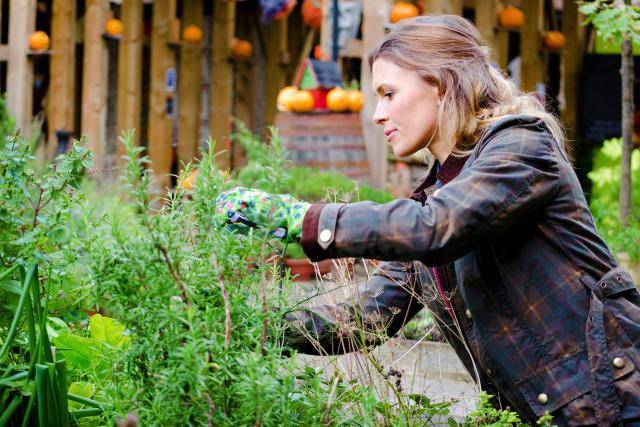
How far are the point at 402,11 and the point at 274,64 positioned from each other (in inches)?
147

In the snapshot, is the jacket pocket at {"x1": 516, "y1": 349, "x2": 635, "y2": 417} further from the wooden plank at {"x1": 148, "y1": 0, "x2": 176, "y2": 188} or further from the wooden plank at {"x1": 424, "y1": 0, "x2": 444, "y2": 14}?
the wooden plank at {"x1": 148, "y1": 0, "x2": 176, "y2": 188}

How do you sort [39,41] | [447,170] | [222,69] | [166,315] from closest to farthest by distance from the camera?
[166,315]
[447,170]
[39,41]
[222,69]

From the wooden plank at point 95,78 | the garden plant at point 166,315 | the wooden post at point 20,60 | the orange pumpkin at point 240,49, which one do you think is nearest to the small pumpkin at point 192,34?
the orange pumpkin at point 240,49

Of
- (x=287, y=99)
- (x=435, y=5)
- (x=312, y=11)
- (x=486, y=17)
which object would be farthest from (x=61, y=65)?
(x=486, y=17)

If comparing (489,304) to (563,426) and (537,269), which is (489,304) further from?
(563,426)

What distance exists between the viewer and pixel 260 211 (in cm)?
156

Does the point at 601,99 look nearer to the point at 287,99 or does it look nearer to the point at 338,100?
the point at 338,100

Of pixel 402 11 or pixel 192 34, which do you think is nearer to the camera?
pixel 402 11

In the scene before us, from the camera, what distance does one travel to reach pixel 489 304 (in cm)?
192

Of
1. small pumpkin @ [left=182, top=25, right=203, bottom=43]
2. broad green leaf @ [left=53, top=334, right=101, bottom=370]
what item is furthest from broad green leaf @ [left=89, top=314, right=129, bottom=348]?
small pumpkin @ [left=182, top=25, right=203, bottom=43]

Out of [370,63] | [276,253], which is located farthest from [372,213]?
[370,63]

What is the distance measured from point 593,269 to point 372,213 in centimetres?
49

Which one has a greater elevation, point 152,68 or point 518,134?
point 518,134

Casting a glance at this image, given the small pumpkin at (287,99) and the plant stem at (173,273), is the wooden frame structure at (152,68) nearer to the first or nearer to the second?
the small pumpkin at (287,99)
